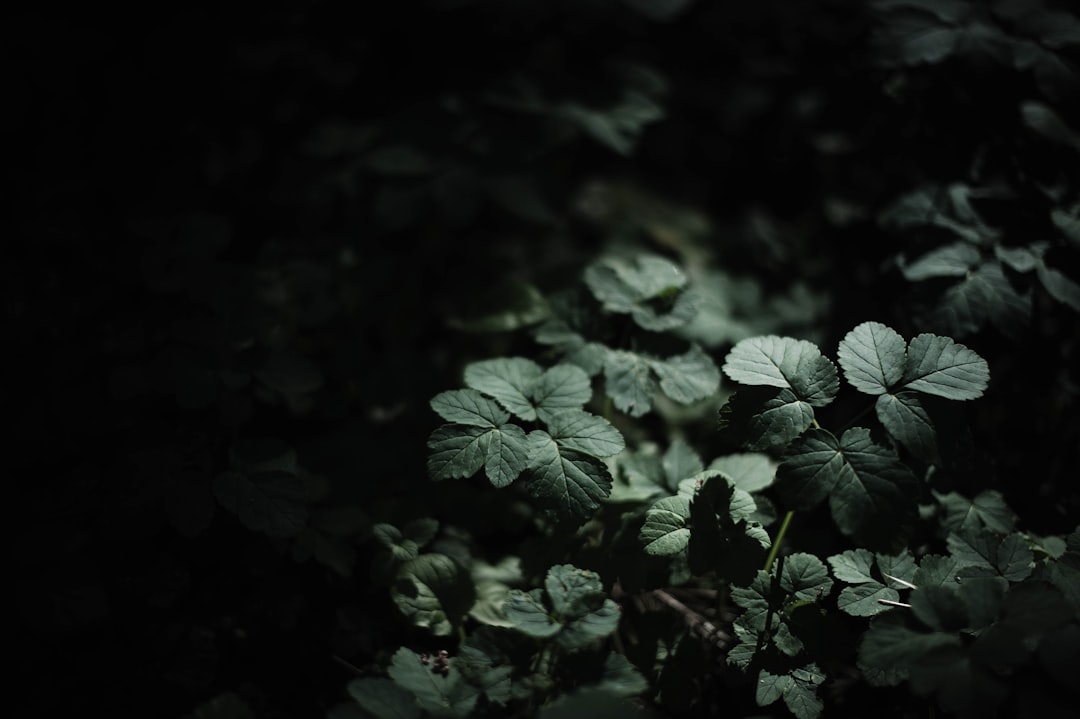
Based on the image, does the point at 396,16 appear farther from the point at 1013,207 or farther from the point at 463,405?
the point at 1013,207

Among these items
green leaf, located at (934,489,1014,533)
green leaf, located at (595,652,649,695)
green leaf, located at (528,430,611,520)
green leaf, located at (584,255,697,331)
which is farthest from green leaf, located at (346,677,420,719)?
green leaf, located at (934,489,1014,533)

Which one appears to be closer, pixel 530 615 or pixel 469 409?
pixel 530 615

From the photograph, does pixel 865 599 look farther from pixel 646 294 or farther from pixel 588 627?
pixel 646 294

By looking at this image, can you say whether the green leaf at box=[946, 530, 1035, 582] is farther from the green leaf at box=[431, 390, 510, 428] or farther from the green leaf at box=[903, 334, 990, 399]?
the green leaf at box=[431, 390, 510, 428]

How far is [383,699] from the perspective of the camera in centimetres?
138

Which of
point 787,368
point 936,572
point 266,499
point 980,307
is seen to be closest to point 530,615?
point 266,499

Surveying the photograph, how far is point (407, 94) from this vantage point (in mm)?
3311

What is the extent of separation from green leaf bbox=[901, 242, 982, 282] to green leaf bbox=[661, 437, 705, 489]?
34.2 inches

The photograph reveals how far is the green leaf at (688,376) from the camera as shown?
1848mm

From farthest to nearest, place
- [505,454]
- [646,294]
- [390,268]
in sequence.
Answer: [390,268], [646,294], [505,454]

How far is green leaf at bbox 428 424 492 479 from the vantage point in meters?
1.57

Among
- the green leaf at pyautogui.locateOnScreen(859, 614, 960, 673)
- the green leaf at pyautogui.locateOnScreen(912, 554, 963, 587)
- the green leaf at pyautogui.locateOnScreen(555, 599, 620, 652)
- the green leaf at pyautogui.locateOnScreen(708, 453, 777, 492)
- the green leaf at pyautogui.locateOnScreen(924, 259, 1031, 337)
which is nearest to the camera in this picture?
the green leaf at pyautogui.locateOnScreen(859, 614, 960, 673)

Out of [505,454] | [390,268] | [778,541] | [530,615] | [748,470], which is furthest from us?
[390,268]

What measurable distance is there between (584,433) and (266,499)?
81 cm
